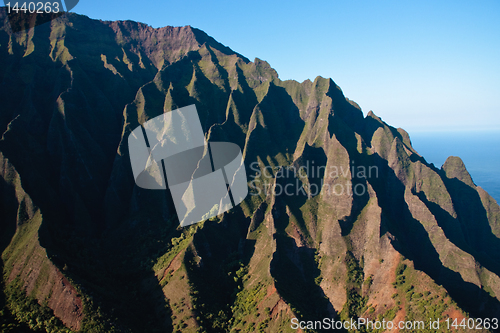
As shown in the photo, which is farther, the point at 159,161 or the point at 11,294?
the point at 159,161

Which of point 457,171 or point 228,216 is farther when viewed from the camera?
point 457,171

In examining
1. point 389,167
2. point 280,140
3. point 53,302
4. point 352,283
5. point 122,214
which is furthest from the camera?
point 280,140

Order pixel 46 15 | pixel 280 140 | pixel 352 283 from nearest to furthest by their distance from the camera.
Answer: pixel 352 283, pixel 280 140, pixel 46 15

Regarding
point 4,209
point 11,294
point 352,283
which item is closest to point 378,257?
point 352,283

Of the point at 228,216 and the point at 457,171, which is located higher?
the point at 457,171

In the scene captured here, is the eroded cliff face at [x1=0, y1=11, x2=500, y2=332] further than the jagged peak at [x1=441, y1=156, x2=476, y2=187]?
No

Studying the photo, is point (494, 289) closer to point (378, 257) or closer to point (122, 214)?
point (378, 257)

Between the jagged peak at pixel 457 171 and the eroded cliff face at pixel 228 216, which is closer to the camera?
the eroded cliff face at pixel 228 216

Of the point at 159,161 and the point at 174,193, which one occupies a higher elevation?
the point at 159,161
